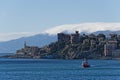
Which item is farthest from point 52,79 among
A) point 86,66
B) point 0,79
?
point 86,66

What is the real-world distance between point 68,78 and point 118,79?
11.1 meters

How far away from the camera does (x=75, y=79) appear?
406ft

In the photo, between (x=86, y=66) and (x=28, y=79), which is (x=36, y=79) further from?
(x=86, y=66)

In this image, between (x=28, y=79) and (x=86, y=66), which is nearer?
(x=28, y=79)

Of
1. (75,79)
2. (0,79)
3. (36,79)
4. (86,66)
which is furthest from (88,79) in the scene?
(86,66)

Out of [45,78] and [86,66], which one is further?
[86,66]

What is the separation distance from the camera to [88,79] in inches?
4934

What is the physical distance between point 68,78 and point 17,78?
37.0ft

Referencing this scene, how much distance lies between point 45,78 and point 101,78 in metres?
12.5

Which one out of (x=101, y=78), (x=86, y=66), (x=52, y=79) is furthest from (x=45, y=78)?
(x=86, y=66)

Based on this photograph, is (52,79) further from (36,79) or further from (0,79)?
(0,79)

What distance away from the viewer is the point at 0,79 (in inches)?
4931

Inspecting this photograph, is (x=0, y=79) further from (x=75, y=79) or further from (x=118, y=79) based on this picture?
(x=118, y=79)

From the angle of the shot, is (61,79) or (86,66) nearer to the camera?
(61,79)
